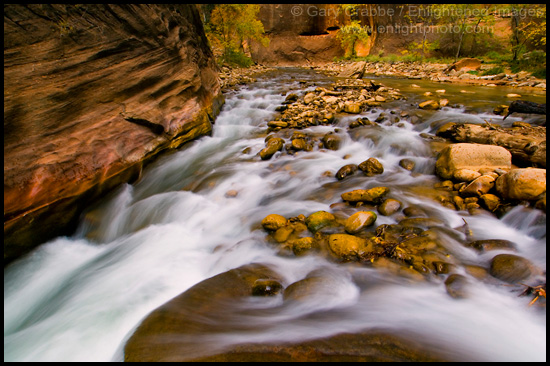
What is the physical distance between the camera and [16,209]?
10.7ft

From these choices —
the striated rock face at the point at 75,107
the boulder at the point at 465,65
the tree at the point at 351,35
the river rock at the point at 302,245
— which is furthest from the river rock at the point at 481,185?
the tree at the point at 351,35

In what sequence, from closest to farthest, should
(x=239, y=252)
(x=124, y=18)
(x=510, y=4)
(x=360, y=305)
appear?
(x=360, y=305) → (x=239, y=252) → (x=124, y=18) → (x=510, y=4)

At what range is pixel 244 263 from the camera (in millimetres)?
2787

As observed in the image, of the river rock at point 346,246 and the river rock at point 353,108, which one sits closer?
the river rock at point 346,246

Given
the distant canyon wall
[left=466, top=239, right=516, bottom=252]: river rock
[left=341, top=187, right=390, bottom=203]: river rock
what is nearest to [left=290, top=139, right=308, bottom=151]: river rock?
[left=341, top=187, right=390, bottom=203]: river rock

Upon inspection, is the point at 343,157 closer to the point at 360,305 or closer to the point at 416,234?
the point at 416,234

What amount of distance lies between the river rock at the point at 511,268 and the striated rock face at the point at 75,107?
5.56m

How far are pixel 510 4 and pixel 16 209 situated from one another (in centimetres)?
2658

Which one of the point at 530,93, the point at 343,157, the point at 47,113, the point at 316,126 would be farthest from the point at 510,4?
the point at 47,113

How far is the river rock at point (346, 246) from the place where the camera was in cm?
262

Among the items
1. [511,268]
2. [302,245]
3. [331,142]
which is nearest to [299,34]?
[331,142]

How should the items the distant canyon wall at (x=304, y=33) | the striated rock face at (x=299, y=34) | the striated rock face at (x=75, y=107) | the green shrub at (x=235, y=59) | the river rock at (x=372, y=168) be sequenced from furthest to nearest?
the striated rock face at (x=299, y=34), the distant canyon wall at (x=304, y=33), the green shrub at (x=235, y=59), the river rock at (x=372, y=168), the striated rock face at (x=75, y=107)

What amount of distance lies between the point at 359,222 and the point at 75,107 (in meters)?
4.81

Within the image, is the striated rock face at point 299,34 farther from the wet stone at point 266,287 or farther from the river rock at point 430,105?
the wet stone at point 266,287
